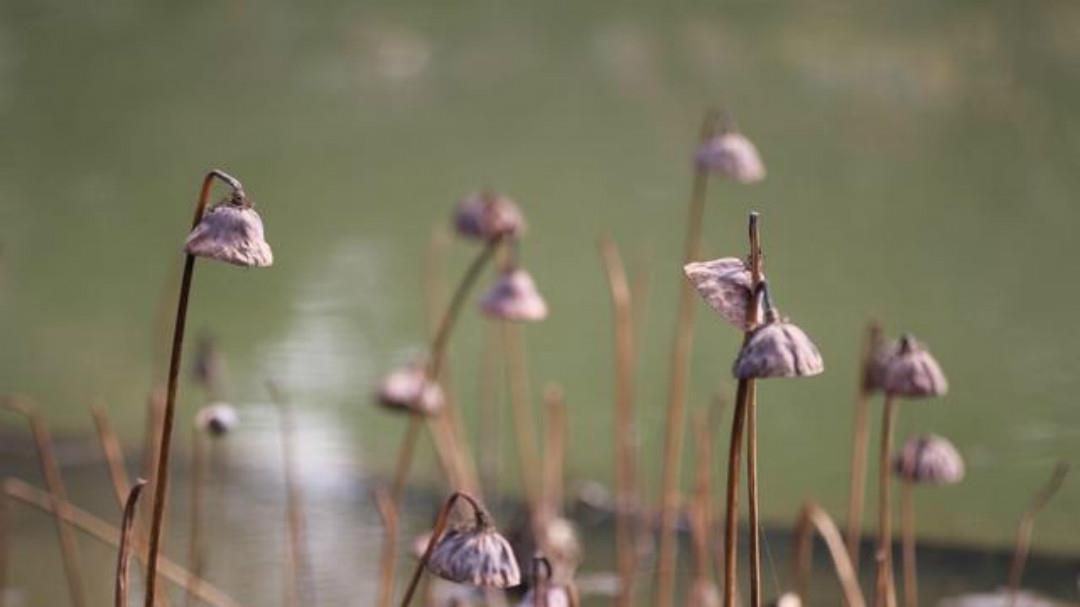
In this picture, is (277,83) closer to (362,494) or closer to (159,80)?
(159,80)

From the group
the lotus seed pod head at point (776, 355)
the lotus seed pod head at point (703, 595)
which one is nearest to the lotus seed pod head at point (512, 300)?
the lotus seed pod head at point (703, 595)

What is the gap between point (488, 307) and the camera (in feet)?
3.97

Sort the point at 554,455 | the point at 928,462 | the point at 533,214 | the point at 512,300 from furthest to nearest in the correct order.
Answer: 1. the point at 533,214
2. the point at 554,455
3. the point at 512,300
4. the point at 928,462

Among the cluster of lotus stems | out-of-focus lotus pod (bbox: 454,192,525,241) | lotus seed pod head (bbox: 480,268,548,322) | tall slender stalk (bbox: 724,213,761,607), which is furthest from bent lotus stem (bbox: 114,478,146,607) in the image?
out-of-focus lotus pod (bbox: 454,192,525,241)

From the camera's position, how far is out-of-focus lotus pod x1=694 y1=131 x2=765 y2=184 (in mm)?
1211

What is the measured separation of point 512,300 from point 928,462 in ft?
1.10

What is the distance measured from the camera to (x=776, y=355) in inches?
21.7

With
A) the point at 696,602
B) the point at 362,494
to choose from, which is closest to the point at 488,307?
the point at 696,602

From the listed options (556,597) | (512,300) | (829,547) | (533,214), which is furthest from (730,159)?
(533,214)

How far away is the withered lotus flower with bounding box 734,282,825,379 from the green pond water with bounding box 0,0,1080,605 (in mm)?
1054

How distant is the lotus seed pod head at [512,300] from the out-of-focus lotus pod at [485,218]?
89mm

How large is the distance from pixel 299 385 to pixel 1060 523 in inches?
46.8

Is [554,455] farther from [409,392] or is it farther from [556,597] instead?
[556,597]

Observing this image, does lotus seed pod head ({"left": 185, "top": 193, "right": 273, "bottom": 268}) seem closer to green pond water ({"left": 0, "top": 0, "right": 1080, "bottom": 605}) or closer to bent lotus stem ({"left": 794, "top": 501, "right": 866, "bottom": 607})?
bent lotus stem ({"left": 794, "top": 501, "right": 866, "bottom": 607})
